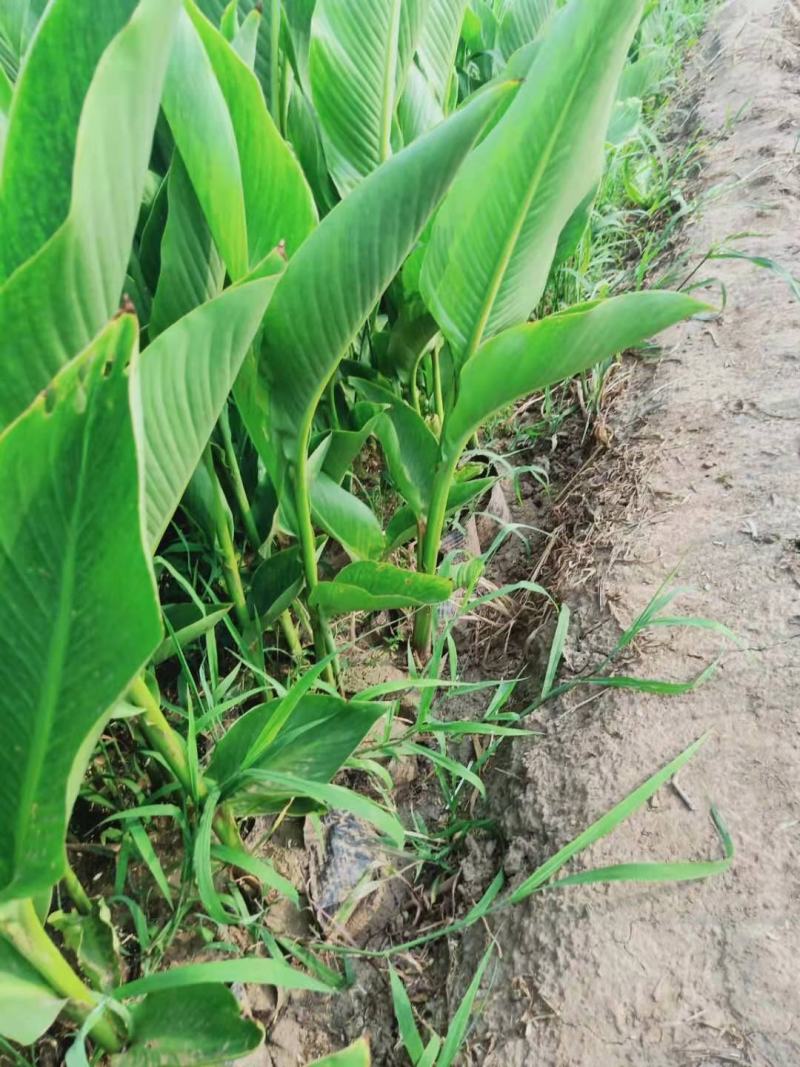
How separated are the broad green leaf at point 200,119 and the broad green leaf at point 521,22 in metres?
0.98

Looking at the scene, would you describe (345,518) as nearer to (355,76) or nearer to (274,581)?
(274,581)

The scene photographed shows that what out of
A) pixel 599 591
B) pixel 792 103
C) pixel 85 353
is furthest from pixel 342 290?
pixel 792 103

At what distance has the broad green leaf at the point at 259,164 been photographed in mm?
580

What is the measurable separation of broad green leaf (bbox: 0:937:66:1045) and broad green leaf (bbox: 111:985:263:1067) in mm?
112

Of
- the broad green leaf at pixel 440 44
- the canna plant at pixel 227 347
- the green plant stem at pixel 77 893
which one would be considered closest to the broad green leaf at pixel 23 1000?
the canna plant at pixel 227 347

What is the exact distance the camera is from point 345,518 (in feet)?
3.13

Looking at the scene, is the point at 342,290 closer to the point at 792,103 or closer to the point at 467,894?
the point at 467,894

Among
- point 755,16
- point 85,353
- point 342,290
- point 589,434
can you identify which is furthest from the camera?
point 755,16

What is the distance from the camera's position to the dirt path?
26.2 inches

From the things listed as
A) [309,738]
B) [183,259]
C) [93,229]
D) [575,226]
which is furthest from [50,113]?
[575,226]

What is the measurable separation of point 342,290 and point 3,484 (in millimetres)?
371

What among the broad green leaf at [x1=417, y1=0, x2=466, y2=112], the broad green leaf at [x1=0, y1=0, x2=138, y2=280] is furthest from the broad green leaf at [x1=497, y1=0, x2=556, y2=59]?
the broad green leaf at [x1=0, y1=0, x2=138, y2=280]

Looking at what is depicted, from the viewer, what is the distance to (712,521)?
1079mm

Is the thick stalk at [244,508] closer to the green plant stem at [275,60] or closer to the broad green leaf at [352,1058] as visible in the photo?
the green plant stem at [275,60]
